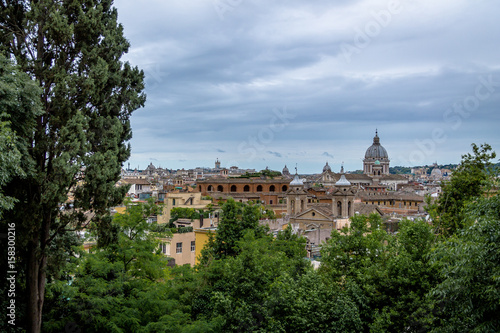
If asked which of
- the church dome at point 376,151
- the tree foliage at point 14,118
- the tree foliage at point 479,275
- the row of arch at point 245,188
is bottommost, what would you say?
the tree foliage at point 479,275

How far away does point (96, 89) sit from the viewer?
12.7m

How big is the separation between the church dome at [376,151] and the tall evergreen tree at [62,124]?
624 feet

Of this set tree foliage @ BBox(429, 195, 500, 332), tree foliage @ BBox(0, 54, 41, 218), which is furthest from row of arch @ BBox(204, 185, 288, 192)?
tree foliage @ BBox(429, 195, 500, 332)

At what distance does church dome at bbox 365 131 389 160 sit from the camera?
195 metres

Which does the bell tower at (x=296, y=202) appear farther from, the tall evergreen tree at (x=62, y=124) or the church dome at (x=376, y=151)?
the church dome at (x=376, y=151)

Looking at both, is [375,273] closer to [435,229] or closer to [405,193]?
[435,229]

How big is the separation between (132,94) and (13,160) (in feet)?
15.6

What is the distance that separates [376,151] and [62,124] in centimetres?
19392

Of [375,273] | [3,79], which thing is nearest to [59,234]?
[3,79]

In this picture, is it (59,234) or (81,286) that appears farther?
(81,286)

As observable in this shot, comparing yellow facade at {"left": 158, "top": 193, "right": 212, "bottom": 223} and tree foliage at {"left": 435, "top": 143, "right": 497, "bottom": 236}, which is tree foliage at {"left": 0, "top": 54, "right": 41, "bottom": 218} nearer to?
tree foliage at {"left": 435, "top": 143, "right": 497, "bottom": 236}

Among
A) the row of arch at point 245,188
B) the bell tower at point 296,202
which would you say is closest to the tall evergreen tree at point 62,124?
A: the bell tower at point 296,202

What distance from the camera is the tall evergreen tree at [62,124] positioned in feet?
38.9

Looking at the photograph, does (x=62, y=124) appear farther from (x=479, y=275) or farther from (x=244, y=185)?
(x=244, y=185)
